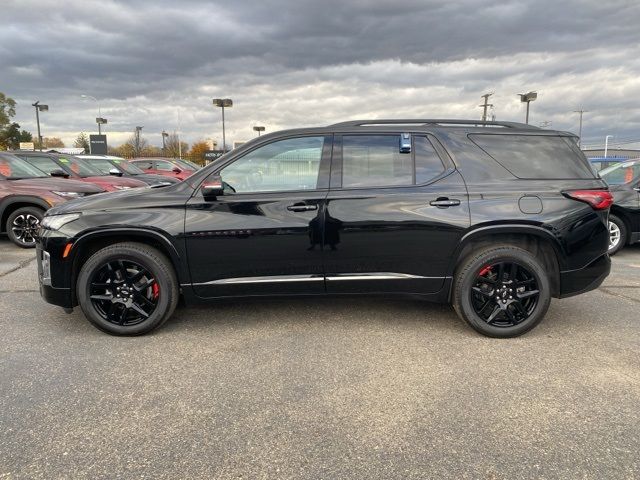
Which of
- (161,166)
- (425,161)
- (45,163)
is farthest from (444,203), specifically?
(161,166)

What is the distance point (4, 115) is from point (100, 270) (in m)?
83.4

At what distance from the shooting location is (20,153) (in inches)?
375

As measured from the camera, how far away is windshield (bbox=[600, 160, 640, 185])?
7.23m

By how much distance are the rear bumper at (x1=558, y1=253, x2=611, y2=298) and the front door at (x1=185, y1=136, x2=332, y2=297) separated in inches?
80.3

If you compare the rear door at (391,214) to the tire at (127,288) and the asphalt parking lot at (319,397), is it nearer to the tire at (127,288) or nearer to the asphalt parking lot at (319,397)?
the asphalt parking lot at (319,397)

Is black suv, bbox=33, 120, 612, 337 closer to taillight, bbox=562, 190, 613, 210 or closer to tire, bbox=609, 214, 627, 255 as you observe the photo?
taillight, bbox=562, 190, 613, 210

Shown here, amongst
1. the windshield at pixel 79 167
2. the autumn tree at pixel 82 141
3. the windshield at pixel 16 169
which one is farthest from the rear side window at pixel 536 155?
the autumn tree at pixel 82 141

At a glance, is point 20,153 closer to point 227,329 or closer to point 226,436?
point 227,329

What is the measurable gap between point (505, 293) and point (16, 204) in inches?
306

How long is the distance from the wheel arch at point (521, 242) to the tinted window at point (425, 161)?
0.57 meters

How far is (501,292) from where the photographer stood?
376 centimetres

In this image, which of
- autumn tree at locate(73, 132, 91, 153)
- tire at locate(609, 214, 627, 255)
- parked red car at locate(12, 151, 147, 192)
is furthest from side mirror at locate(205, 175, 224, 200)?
autumn tree at locate(73, 132, 91, 153)

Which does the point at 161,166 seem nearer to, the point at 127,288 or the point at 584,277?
the point at 127,288

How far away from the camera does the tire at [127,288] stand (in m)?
3.64
